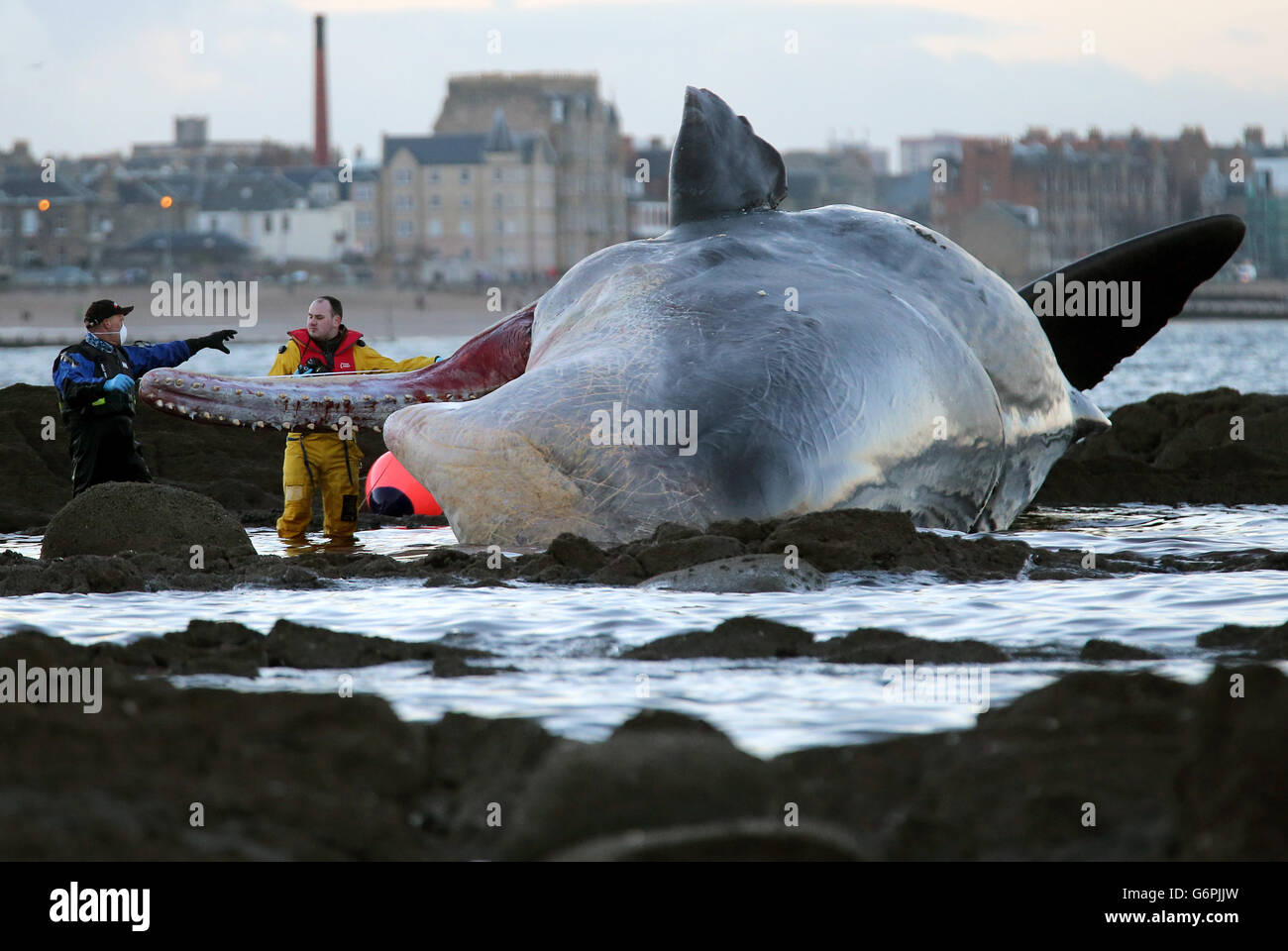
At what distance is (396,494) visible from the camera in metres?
12.3

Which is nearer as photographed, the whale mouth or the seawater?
the seawater

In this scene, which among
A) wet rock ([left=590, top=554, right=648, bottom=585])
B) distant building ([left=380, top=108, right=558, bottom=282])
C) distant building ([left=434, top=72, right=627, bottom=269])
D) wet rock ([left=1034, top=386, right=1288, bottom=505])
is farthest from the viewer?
distant building ([left=434, top=72, right=627, bottom=269])

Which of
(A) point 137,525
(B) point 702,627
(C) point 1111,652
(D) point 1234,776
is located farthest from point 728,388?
(D) point 1234,776

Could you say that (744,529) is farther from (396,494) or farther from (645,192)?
(645,192)

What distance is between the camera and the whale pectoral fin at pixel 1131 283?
39.1 ft

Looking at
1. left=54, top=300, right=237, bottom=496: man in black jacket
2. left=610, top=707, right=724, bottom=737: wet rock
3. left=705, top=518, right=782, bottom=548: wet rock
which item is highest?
left=54, top=300, right=237, bottom=496: man in black jacket

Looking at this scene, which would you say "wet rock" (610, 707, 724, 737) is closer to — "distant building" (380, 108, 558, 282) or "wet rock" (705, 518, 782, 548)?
"wet rock" (705, 518, 782, 548)

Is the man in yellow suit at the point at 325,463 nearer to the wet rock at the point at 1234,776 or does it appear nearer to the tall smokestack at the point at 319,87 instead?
the wet rock at the point at 1234,776

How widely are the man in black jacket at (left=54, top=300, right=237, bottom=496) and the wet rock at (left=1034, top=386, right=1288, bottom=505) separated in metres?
6.55

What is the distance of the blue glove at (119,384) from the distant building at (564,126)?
12402 centimetres

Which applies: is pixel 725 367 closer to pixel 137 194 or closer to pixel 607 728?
pixel 607 728

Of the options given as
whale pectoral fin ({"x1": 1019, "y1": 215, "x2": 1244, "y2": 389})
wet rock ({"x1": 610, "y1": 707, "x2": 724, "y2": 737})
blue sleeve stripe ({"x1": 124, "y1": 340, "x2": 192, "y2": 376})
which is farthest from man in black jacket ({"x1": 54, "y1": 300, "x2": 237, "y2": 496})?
wet rock ({"x1": 610, "y1": 707, "x2": 724, "y2": 737})

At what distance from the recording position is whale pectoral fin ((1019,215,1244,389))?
11.9 meters

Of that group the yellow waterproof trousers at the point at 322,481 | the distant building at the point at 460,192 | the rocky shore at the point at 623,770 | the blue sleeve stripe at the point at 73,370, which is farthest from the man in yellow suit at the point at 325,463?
the distant building at the point at 460,192
